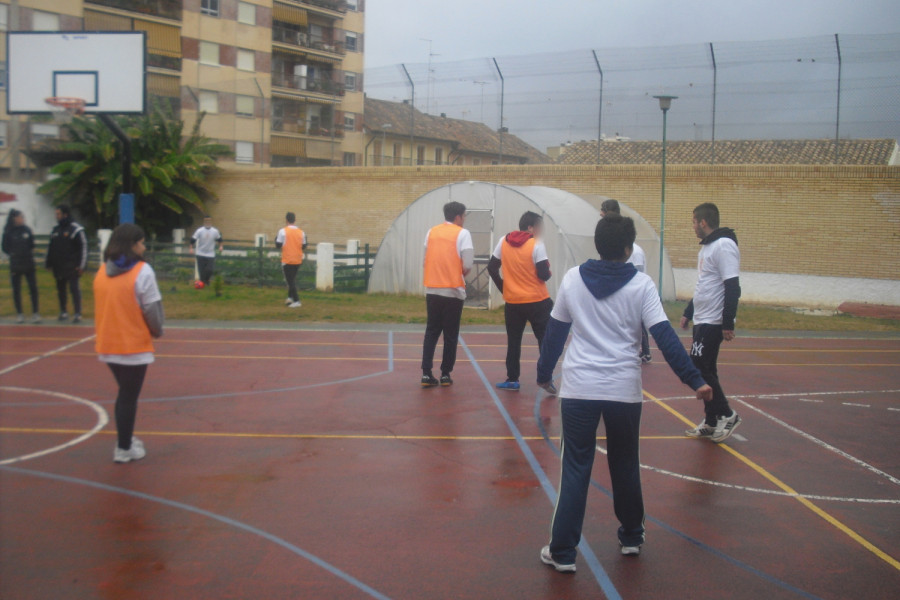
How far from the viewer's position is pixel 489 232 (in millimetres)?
18812

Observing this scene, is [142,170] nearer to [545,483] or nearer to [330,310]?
[330,310]

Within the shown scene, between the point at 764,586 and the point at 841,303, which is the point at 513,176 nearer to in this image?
the point at 841,303

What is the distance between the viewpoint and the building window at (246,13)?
43.2 metres

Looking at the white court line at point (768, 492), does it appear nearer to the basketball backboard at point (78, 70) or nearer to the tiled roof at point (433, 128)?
the basketball backboard at point (78, 70)

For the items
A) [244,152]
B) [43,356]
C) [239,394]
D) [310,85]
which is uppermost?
[310,85]

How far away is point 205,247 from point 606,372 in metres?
17.3

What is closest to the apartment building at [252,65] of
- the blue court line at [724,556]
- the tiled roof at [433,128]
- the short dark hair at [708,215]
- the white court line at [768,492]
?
the tiled roof at [433,128]

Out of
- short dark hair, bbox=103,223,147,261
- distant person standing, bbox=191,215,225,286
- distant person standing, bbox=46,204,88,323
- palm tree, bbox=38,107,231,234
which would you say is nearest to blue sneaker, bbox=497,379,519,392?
short dark hair, bbox=103,223,147,261

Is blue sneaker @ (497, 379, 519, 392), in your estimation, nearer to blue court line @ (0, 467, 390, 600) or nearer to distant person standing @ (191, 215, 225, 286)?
blue court line @ (0, 467, 390, 600)

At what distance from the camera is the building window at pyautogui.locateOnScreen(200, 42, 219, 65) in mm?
41906

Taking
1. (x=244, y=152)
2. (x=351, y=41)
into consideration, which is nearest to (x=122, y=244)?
(x=244, y=152)

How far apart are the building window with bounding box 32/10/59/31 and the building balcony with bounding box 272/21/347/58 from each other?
46.6ft

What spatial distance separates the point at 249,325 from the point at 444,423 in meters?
8.03

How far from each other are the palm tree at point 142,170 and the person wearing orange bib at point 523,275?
912 inches
